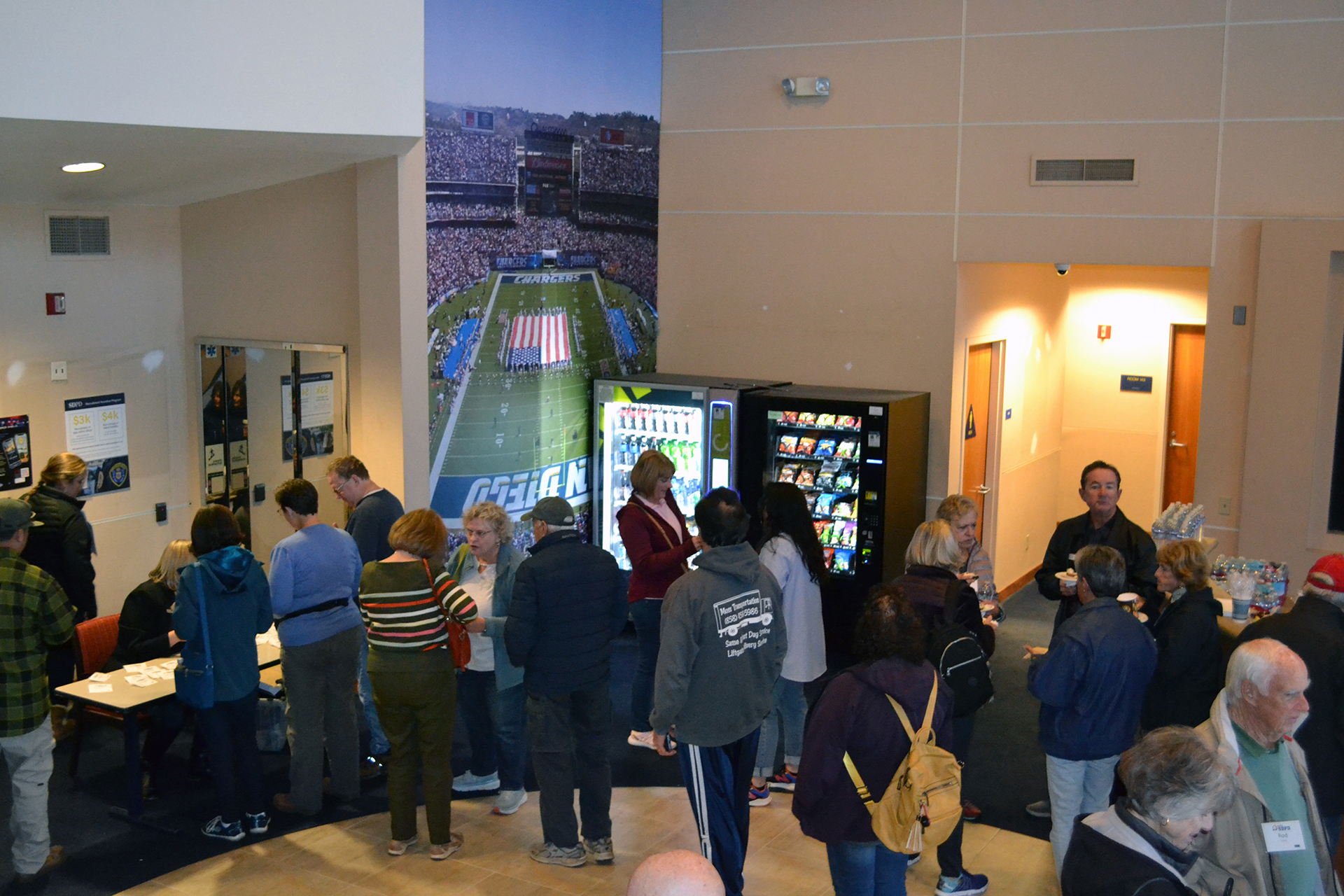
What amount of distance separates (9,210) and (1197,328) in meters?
7.97

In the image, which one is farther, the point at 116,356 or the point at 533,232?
the point at 533,232

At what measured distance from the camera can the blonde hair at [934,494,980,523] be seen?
5.16 meters

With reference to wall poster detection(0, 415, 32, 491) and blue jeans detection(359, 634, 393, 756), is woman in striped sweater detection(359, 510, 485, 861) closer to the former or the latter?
blue jeans detection(359, 634, 393, 756)

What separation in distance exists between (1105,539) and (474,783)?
3208 millimetres

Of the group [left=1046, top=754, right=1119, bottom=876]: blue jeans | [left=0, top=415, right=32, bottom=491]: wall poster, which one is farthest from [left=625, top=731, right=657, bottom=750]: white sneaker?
[left=0, top=415, right=32, bottom=491]: wall poster

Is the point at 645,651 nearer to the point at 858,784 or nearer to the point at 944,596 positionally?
the point at 944,596

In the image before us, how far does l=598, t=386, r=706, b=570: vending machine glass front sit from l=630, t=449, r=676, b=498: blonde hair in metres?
1.93

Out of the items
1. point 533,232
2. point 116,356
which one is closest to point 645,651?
point 533,232

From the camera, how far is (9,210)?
20.4 ft

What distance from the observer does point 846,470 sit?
7.34 m

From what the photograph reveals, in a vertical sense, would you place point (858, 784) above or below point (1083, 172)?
below

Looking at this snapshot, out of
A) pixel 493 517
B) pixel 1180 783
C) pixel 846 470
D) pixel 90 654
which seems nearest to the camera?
pixel 1180 783

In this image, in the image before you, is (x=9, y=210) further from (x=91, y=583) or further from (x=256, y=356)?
(x=91, y=583)

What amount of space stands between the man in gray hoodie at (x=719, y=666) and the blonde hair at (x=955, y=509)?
1.22 meters
